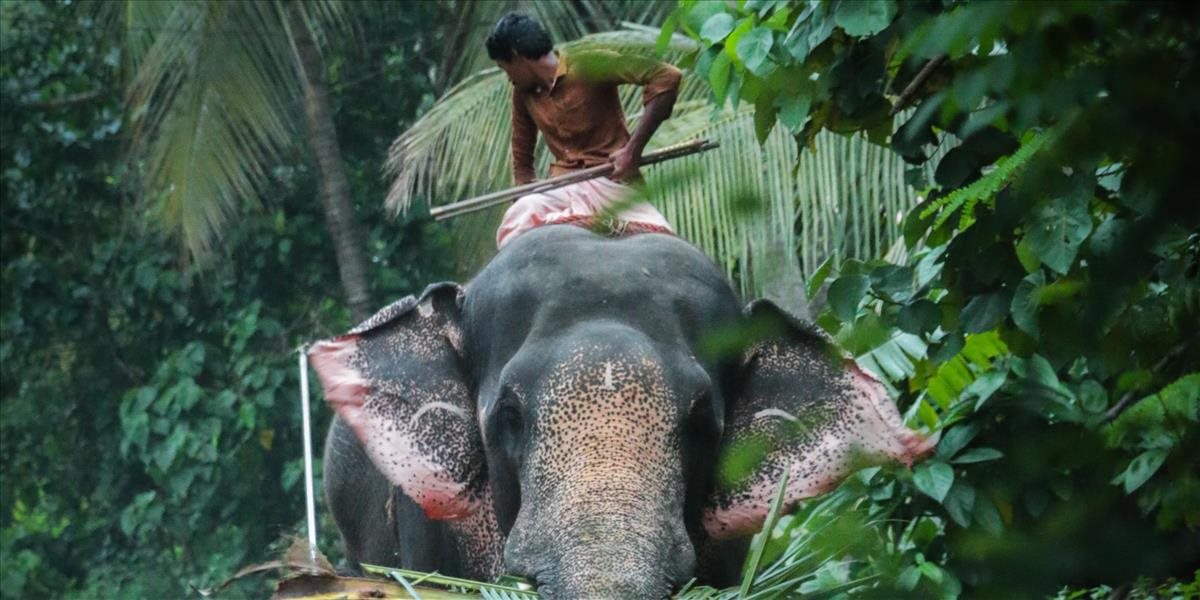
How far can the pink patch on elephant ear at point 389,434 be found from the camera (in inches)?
177

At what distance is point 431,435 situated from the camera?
451cm

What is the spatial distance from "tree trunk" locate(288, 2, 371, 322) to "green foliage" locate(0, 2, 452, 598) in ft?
2.24

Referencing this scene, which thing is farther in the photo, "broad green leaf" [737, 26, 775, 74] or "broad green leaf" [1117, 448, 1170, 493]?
"broad green leaf" [1117, 448, 1170, 493]

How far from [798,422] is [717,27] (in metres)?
1.01

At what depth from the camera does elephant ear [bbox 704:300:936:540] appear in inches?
167

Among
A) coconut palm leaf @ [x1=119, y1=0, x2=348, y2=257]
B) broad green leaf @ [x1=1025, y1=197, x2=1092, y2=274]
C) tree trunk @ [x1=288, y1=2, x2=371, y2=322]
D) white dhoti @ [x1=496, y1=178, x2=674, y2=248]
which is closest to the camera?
broad green leaf @ [x1=1025, y1=197, x2=1092, y2=274]

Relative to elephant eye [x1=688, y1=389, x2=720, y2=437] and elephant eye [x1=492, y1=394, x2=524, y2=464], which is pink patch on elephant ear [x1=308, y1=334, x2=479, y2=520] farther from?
elephant eye [x1=688, y1=389, x2=720, y2=437]

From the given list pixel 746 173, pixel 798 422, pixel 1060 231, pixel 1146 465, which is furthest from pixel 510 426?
pixel 746 173

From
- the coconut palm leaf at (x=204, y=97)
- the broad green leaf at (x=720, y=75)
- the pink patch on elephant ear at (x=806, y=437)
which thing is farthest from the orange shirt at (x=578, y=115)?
the coconut palm leaf at (x=204, y=97)

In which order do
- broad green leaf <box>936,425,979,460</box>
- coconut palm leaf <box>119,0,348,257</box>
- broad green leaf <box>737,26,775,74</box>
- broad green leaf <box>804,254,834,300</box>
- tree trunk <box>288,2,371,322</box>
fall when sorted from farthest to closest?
coconut palm leaf <box>119,0,348,257</box> < tree trunk <box>288,2,371,322</box> < broad green leaf <box>936,425,979,460</box> < broad green leaf <box>804,254,834,300</box> < broad green leaf <box>737,26,775,74</box>

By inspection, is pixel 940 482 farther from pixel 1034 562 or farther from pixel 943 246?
pixel 1034 562

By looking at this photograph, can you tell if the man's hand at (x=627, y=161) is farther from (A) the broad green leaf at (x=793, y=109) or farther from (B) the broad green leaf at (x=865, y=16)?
(B) the broad green leaf at (x=865, y=16)

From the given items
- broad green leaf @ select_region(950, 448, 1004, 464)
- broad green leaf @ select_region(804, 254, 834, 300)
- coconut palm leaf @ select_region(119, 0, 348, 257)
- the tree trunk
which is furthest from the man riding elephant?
coconut palm leaf @ select_region(119, 0, 348, 257)

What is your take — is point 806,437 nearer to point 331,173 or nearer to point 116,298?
point 331,173
